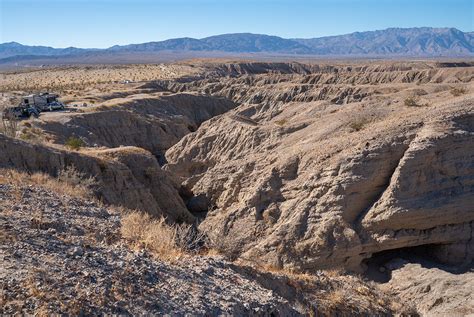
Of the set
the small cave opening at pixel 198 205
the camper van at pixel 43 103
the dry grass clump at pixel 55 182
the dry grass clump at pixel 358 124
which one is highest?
the dry grass clump at pixel 358 124

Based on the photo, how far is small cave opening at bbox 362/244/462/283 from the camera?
17.7 meters

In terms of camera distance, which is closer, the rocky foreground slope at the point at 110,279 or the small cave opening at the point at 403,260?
the rocky foreground slope at the point at 110,279

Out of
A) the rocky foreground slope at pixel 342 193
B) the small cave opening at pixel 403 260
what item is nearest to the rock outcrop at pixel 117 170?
the rocky foreground slope at pixel 342 193

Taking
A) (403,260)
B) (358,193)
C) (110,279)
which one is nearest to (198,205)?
(358,193)

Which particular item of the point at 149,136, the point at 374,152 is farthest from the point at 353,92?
the point at 374,152

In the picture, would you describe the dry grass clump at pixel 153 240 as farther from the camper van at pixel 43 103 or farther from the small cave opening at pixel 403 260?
the camper van at pixel 43 103

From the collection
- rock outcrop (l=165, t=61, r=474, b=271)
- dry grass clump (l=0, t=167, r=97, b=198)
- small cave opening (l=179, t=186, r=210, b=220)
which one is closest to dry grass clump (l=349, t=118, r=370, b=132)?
rock outcrop (l=165, t=61, r=474, b=271)

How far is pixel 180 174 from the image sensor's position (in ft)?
102

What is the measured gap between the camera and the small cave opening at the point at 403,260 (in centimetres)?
1770

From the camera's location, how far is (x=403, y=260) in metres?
18.0

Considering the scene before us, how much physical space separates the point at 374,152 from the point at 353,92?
3982 centimetres

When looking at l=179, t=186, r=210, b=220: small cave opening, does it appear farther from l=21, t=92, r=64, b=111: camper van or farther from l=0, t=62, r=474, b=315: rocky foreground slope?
l=21, t=92, r=64, b=111: camper van

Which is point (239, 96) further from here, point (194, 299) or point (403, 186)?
point (194, 299)

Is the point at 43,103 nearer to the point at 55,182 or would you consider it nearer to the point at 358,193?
the point at 55,182
